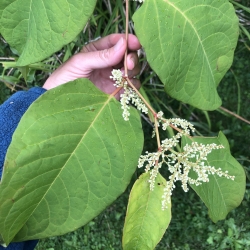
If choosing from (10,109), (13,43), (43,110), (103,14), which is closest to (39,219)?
(43,110)

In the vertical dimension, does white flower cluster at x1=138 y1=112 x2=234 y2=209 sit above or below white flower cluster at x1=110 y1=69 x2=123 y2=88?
below

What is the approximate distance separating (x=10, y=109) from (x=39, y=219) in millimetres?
444

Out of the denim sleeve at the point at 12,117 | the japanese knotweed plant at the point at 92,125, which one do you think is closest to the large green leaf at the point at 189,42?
the japanese knotweed plant at the point at 92,125

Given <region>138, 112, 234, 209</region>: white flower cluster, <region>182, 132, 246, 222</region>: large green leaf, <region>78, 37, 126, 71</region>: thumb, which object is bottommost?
<region>182, 132, 246, 222</region>: large green leaf

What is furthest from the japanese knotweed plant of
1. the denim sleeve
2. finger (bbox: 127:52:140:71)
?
the denim sleeve

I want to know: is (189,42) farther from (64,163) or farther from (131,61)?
(64,163)

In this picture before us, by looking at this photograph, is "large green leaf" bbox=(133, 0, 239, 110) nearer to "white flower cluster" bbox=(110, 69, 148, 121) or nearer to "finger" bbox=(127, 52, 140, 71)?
"white flower cluster" bbox=(110, 69, 148, 121)

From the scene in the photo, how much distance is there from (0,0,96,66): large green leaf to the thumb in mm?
214

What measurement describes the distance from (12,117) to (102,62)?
0.95ft

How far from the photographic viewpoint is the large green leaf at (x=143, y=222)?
2.04ft

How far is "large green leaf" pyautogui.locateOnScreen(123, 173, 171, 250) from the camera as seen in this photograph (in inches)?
24.5

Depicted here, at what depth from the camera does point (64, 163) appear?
57 cm

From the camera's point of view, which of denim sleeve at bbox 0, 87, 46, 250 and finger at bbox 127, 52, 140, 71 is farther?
denim sleeve at bbox 0, 87, 46, 250

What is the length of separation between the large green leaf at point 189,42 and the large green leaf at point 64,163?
0.11m
